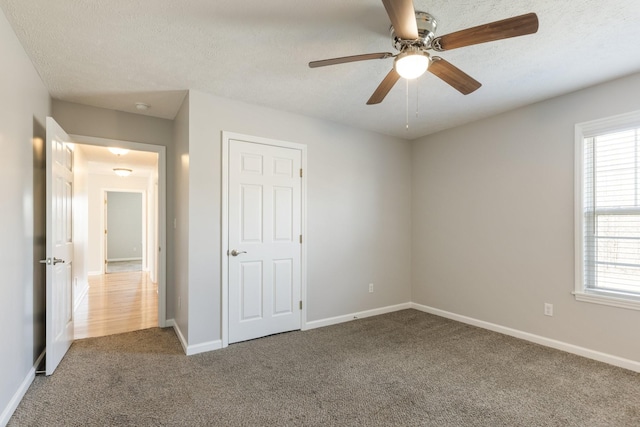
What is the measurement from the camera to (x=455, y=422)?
199 centimetres

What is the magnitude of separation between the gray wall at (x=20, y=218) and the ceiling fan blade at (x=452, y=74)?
2.62 metres

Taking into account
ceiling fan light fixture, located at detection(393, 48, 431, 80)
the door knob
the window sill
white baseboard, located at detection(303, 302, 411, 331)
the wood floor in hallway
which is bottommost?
the wood floor in hallway

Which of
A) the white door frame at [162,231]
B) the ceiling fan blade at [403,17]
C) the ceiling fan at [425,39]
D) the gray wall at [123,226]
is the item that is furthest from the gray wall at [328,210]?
the gray wall at [123,226]

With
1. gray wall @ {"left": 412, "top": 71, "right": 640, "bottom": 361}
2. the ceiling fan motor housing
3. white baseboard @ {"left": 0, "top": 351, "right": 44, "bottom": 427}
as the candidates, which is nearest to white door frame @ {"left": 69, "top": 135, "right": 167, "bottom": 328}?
white baseboard @ {"left": 0, "top": 351, "right": 44, "bottom": 427}

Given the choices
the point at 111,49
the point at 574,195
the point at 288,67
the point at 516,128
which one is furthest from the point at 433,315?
the point at 111,49

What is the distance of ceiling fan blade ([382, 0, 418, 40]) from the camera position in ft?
4.79

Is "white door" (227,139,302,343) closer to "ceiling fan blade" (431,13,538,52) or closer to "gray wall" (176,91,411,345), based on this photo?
"gray wall" (176,91,411,345)

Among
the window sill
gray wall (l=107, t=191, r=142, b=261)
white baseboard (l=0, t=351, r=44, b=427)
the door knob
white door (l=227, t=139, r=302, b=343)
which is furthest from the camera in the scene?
gray wall (l=107, t=191, r=142, b=261)

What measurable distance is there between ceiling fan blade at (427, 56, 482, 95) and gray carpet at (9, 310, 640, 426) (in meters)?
2.18

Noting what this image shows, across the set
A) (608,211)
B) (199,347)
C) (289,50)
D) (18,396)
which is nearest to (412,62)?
(289,50)

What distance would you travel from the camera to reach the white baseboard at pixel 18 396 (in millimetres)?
1952

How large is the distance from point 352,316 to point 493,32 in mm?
3357

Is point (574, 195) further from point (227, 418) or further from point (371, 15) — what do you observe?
point (227, 418)

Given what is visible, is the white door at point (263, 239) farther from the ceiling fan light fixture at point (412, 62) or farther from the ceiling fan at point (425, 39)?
the ceiling fan light fixture at point (412, 62)
